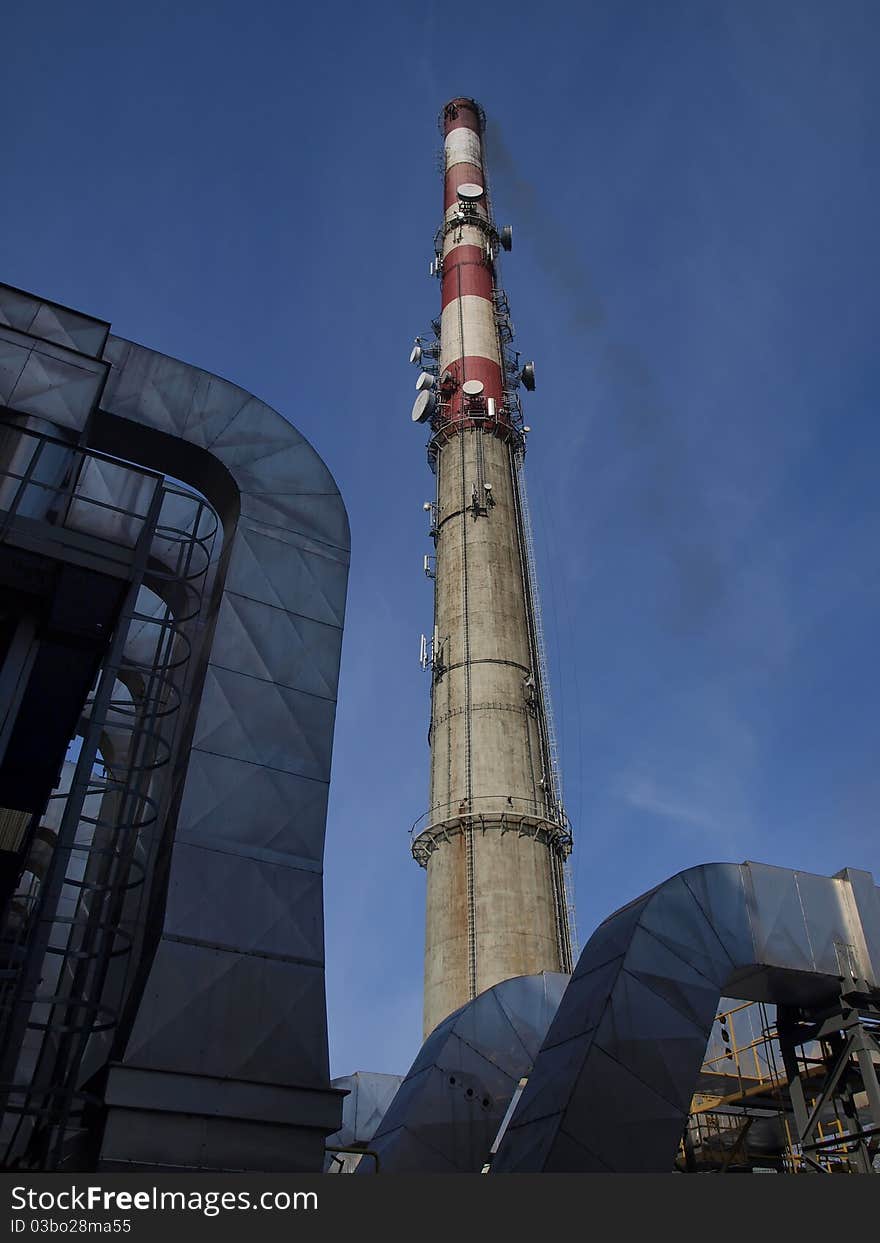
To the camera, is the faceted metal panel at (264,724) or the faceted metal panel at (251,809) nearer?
the faceted metal panel at (251,809)

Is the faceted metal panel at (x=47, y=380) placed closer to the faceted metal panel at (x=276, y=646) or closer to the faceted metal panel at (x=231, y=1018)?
the faceted metal panel at (x=276, y=646)

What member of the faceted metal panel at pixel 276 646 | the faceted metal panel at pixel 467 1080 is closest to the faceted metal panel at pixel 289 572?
the faceted metal panel at pixel 276 646

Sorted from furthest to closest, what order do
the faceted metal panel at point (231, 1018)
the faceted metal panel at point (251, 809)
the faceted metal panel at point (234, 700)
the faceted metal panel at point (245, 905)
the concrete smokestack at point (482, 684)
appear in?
the concrete smokestack at point (482, 684)
the faceted metal panel at point (251, 809)
the faceted metal panel at point (245, 905)
the faceted metal panel at point (234, 700)
the faceted metal panel at point (231, 1018)

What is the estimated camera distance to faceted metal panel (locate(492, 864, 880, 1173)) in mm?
12031

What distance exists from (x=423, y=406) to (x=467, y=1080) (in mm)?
23129

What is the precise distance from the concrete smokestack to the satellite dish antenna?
0.18ft

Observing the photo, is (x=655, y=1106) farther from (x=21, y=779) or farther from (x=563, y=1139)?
(x=21, y=779)

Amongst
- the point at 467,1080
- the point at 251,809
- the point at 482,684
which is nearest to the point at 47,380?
the point at 251,809

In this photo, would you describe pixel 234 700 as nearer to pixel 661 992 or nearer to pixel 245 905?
pixel 245 905

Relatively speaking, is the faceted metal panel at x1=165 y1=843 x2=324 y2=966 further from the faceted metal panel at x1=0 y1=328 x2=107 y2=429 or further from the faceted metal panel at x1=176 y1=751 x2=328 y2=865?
the faceted metal panel at x1=0 y1=328 x2=107 y2=429

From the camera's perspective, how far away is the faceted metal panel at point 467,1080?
56.9 ft

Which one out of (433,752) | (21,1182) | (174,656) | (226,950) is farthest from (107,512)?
(433,752)

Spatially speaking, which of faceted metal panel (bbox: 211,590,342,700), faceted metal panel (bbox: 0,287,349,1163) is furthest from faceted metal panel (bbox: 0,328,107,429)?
faceted metal panel (bbox: 211,590,342,700)

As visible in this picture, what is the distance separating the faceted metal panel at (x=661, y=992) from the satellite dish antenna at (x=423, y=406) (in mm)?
22977
